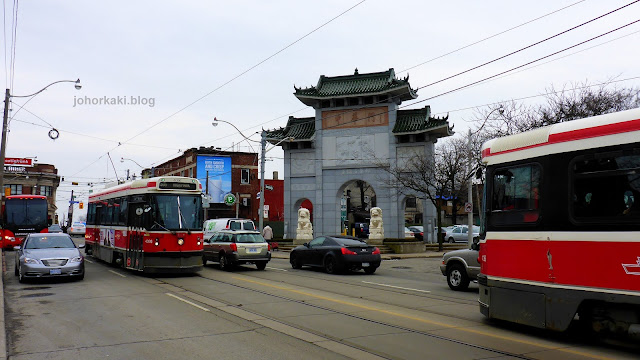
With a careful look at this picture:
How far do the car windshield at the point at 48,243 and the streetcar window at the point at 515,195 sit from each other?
13.4 meters

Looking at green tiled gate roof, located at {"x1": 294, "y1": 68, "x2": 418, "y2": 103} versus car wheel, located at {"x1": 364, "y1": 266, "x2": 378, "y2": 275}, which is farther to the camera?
green tiled gate roof, located at {"x1": 294, "y1": 68, "x2": 418, "y2": 103}

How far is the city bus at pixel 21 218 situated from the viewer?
1293 inches

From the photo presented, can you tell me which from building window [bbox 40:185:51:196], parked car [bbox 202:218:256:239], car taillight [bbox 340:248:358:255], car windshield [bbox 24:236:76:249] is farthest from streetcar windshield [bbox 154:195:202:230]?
building window [bbox 40:185:51:196]

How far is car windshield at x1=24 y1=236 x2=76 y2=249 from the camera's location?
1594cm

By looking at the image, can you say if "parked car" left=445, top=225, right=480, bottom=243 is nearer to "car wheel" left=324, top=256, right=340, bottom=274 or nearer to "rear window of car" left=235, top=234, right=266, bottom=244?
"car wheel" left=324, top=256, right=340, bottom=274

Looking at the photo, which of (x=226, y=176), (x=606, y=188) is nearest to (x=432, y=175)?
(x=606, y=188)

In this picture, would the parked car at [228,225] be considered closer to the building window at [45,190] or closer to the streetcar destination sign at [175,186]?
the streetcar destination sign at [175,186]

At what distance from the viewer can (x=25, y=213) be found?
3309 centimetres

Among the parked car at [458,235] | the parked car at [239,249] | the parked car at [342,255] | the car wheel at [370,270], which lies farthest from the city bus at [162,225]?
the parked car at [458,235]

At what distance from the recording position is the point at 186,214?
672 inches

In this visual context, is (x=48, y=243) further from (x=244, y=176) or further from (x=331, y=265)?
(x=244, y=176)

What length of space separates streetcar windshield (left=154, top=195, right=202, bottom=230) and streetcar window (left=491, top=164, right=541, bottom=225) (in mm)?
10955

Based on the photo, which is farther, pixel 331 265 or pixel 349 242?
pixel 349 242

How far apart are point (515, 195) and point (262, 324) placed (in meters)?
4.91
